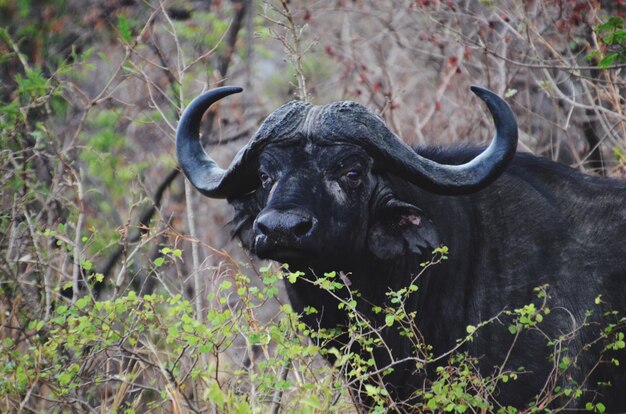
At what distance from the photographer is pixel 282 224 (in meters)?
4.34

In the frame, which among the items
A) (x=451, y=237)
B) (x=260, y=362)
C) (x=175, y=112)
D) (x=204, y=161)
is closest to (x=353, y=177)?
(x=451, y=237)

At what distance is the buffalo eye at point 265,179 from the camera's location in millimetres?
4812

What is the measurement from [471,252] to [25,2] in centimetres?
505

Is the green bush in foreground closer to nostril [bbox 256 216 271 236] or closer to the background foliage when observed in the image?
nostril [bbox 256 216 271 236]

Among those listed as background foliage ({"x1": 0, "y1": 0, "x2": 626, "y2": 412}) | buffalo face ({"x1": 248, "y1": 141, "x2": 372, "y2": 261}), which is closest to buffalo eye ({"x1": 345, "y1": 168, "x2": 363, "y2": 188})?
buffalo face ({"x1": 248, "y1": 141, "x2": 372, "y2": 261})

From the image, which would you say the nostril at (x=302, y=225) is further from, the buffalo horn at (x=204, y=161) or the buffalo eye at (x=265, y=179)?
the buffalo horn at (x=204, y=161)

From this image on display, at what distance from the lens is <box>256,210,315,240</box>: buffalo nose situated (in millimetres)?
4332

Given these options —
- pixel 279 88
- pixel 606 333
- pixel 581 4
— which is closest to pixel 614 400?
pixel 606 333

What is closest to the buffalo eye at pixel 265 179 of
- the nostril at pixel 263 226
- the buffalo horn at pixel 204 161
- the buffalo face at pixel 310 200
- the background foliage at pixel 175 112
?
the buffalo face at pixel 310 200

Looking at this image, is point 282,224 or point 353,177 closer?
point 282,224

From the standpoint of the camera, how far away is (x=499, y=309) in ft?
16.1

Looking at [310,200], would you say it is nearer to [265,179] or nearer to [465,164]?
[265,179]

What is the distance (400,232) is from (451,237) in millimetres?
303

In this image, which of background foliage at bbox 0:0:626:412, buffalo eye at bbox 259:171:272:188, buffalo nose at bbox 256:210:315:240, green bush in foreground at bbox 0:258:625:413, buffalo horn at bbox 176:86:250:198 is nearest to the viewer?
green bush in foreground at bbox 0:258:625:413
